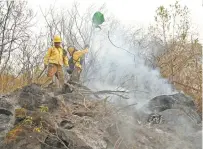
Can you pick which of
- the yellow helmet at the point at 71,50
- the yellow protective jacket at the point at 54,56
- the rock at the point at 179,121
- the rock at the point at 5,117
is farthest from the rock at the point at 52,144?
the yellow helmet at the point at 71,50

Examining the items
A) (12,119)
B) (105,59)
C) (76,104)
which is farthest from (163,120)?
(105,59)

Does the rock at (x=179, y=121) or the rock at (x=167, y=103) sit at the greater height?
the rock at (x=167, y=103)

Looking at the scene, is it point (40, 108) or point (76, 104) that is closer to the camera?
point (40, 108)

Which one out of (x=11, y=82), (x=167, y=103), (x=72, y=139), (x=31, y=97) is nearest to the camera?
(x=72, y=139)

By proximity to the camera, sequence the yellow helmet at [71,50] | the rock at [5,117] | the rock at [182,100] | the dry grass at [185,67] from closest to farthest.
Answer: the rock at [5,117], the rock at [182,100], the yellow helmet at [71,50], the dry grass at [185,67]

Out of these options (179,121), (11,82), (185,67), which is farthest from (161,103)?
(11,82)

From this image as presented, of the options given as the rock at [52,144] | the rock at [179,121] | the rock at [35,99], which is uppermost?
the rock at [35,99]

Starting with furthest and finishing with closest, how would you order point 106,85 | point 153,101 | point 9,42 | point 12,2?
1. point 12,2
2. point 9,42
3. point 106,85
4. point 153,101

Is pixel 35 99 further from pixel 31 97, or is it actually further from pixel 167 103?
pixel 167 103

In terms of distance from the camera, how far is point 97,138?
5379 millimetres

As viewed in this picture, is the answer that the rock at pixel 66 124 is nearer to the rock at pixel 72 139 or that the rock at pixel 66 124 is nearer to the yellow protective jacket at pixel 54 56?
the rock at pixel 72 139

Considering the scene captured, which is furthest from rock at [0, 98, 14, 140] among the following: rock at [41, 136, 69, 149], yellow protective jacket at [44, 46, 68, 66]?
yellow protective jacket at [44, 46, 68, 66]

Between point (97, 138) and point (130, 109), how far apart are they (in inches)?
77.3

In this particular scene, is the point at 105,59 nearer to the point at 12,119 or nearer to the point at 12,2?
the point at 12,2
